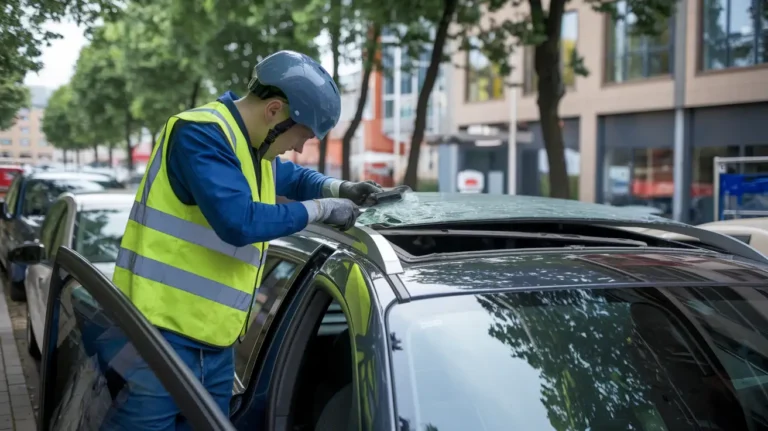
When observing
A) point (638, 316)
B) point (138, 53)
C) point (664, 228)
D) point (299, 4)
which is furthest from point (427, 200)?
point (138, 53)

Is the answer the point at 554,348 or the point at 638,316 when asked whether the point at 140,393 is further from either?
the point at 638,316

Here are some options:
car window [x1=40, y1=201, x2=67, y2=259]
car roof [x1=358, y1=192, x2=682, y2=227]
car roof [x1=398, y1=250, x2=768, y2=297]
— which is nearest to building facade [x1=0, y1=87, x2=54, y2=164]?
car window [x1=40, y1=201, x2=67, y2=259]

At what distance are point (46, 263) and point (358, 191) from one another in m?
4.26

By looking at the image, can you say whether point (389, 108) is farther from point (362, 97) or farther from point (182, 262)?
point (182, 262)

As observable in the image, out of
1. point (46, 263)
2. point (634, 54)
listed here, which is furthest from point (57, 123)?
point (46, 263)

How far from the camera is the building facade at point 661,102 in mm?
20234

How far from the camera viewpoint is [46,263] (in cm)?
658

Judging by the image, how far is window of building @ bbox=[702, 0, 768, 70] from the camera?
19.5 metres

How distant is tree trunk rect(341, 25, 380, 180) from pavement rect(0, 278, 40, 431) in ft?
32.0

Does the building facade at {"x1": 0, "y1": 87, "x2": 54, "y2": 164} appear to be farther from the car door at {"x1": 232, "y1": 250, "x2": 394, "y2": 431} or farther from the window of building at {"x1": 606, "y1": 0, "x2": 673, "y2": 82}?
the window of building at {"x1": 606, "y1": 0, "x2": 673, "y2": 82}

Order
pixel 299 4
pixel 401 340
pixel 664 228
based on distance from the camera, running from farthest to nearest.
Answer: pixel 299 4
pixel 664 228
pixel 401 340

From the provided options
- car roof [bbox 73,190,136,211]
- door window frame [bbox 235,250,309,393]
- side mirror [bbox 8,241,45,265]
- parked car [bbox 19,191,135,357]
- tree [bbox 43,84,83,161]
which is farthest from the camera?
tree [bbox 43,84,83,161]

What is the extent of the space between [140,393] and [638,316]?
1.35 m

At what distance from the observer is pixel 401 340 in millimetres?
2008
